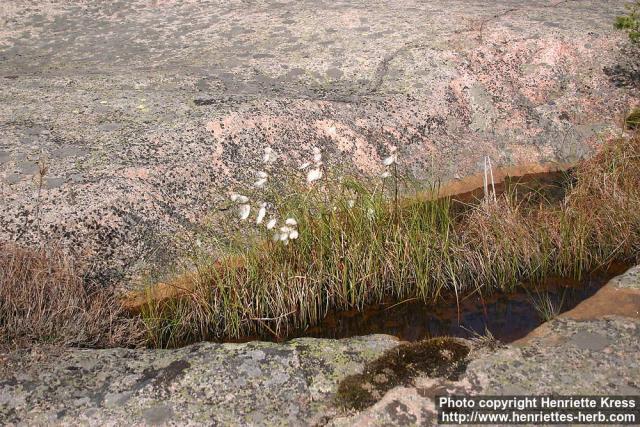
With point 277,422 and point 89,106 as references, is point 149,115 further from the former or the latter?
point 277,422

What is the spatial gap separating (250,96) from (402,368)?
2906mm

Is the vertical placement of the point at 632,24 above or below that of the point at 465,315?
above

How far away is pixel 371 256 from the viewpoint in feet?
15.1

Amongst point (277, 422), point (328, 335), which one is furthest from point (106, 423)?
point (328, 335)

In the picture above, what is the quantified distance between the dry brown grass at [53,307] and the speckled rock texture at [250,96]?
1.17 feet

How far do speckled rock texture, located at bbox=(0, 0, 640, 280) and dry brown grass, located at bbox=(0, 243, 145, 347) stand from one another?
1.17ft

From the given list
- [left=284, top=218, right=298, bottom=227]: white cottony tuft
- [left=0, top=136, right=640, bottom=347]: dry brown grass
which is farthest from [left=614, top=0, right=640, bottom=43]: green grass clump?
[left=284, top=218, right=298, bottom=227]: white cottony tuft

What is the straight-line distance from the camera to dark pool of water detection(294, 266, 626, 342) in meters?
4.32

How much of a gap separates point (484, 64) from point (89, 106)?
3138 mm

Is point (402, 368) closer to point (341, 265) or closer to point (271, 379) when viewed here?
point (271, 379)

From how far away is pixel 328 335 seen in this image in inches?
172

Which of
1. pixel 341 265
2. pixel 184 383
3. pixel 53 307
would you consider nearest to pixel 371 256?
pixel 341 265

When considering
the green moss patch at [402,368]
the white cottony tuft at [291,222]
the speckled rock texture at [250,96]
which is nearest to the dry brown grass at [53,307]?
the speckled rock texture at [250,96]

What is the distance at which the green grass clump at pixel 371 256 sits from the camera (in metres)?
4.40
